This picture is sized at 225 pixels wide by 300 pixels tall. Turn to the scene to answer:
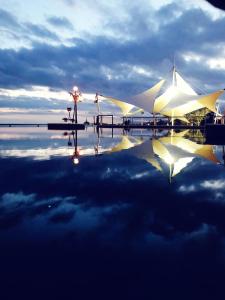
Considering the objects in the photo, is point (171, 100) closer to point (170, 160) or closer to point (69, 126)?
point (69, 126)

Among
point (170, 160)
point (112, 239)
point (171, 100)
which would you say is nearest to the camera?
point (112, 239)

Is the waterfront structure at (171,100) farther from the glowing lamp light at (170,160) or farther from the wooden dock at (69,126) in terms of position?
the glowing lamp light at (170,160)

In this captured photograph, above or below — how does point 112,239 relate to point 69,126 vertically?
below

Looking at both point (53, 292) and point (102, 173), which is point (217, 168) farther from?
point (53, 292)

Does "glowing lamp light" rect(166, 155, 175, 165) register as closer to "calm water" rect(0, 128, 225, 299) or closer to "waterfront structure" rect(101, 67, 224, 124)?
"calm water" rect(0, 128, 225, 299)

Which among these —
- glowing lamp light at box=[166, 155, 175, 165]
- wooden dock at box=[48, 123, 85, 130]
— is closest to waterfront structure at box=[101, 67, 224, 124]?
wooden dock at box=[48, 123, 85, 130]

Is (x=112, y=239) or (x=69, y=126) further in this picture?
(x=69, y=126)

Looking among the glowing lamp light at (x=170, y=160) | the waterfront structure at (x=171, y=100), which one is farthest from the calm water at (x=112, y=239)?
the waterfront structure at (x=171, y=100)

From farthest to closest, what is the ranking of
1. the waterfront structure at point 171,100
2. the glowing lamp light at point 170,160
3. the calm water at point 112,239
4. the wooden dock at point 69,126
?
the wooden dock at point 69,126, the waterfront structure at point 171,100, the glowing lamp light at point 170,160, the calm water at point 112,239

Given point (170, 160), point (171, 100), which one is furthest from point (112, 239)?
point (171, 100)

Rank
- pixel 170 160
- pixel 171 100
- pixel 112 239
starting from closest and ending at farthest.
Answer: pixel 112 239 < pixel 170 160 < pixel 171 100

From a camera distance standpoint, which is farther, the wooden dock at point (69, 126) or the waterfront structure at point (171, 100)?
the wooden dock at point (69, 126)

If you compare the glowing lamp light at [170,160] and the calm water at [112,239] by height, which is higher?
the calm water at [112,239]

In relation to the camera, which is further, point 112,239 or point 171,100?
point 171,100
